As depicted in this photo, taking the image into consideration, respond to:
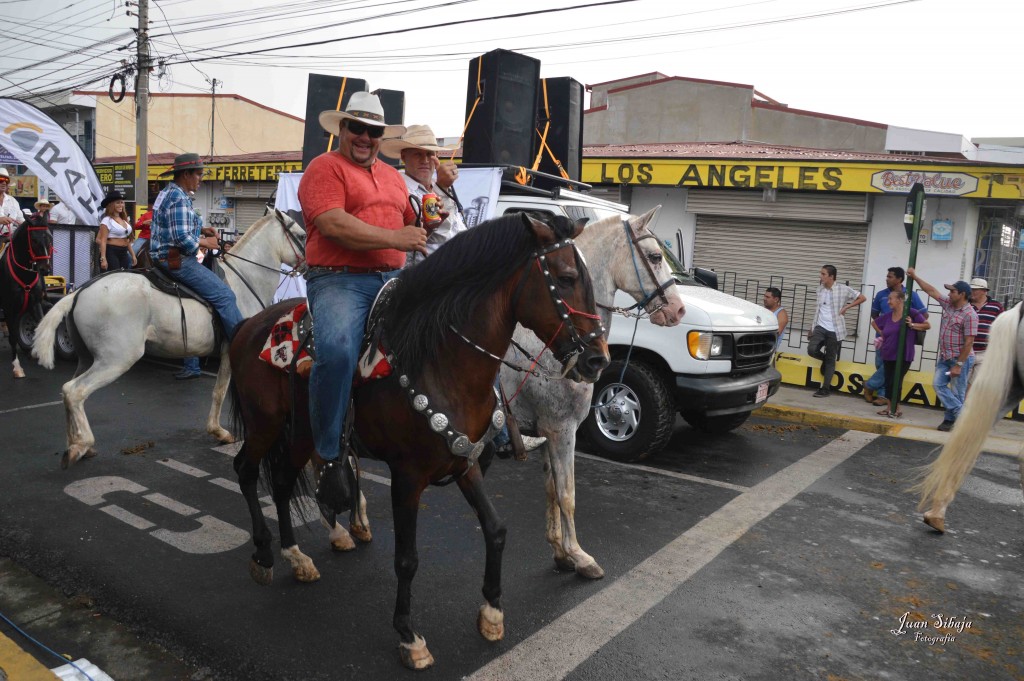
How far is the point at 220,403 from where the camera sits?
7332mm

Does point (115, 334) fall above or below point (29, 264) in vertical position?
below

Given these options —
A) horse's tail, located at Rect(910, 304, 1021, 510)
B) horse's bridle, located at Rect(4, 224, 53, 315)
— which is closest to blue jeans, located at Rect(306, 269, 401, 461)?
horse's tail, located at Rect(910, 304, 1021, 510)

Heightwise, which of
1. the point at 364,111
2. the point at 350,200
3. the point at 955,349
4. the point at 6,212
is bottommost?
the point at 955,349

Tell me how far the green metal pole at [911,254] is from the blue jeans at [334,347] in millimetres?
7947

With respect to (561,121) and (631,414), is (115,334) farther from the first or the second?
(561,121)

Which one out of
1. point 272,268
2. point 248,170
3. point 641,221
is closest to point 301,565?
point 641,221

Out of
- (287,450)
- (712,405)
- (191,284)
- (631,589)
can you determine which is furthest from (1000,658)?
(191,284)

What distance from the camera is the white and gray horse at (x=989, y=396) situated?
5.02 metres

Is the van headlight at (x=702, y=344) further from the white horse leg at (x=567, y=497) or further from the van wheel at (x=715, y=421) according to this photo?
the white horse leg at (x=567, y=497)

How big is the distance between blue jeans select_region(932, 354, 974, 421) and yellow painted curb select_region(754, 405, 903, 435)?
73 cm

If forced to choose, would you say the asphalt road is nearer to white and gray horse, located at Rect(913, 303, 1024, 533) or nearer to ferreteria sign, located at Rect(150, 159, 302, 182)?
white and gray horse, located at Rect(913, 303, 1024, 533)

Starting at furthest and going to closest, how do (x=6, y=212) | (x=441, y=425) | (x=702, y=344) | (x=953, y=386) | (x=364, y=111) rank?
(x=6, y=212) → (x=953, y=386) → (x=702, y=344) → (x=364, y=111) → (x=441, y=425)

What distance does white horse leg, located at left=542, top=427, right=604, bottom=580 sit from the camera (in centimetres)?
458

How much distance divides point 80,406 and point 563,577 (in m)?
4.46
